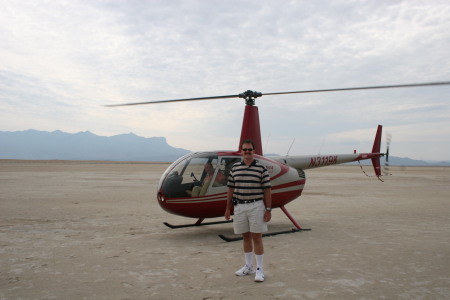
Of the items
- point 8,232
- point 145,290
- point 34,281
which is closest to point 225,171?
point 145,290

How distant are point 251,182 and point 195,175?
2790 mm

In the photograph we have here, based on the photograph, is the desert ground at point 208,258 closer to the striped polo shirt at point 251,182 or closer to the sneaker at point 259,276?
the sneaker at point 259,276

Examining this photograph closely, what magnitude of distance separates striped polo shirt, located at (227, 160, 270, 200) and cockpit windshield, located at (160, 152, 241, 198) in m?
2.52

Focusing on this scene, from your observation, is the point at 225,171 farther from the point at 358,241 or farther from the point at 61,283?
the point at 61,283

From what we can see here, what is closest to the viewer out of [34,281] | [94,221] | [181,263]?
[34,281]

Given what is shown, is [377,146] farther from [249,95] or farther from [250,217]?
[250,217]

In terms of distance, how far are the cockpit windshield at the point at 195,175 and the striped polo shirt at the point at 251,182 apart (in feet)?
8.25

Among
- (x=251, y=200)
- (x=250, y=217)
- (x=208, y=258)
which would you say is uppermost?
(x=251, y=200)

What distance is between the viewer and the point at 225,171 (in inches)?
300

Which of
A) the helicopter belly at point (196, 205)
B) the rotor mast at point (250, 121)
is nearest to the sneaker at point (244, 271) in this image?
the helicopter belly at point (196, 205)

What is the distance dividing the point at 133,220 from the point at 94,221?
3.34 ft

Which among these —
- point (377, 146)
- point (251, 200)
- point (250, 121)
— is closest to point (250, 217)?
point (251, 200)

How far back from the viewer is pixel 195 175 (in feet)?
24.7

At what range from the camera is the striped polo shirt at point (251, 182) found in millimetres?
4918
